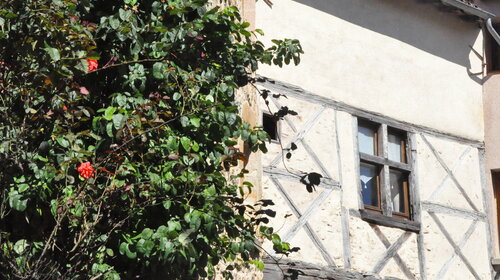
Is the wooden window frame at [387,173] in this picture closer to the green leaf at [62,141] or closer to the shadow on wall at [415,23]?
the shadow on wall at [415,23]

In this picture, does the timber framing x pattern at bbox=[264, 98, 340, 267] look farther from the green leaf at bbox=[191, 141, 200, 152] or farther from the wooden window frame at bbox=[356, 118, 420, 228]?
the green leaf at bbox=[191, 141, 200, 152]

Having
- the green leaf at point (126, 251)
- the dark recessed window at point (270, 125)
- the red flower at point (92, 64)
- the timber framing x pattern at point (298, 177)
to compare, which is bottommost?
the green leaf at point (126, 251)

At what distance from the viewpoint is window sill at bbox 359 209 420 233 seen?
9766mm

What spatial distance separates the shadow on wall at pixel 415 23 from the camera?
10539mm

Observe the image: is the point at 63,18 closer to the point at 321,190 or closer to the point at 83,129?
the point at 83,129

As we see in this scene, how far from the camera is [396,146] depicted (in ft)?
34.9

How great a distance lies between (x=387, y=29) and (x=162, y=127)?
19.5 ft

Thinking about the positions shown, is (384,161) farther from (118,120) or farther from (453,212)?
(118,120)

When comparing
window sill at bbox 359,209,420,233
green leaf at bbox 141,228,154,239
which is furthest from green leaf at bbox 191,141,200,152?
window sill at bbox 359,209,420,233

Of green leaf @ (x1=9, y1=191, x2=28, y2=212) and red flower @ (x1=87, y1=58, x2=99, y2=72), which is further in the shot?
red flower @ (x1=87, y1=58, x2=99, y2=72)

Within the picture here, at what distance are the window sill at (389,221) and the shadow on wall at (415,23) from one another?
6.64ft

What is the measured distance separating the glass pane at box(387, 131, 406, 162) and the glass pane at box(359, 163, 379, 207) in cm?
30

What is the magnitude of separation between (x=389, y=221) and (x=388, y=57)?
1.81m

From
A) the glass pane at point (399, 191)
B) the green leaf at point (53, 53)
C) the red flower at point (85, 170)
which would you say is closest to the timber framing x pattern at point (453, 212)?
the glass pane at point (399, 191)
